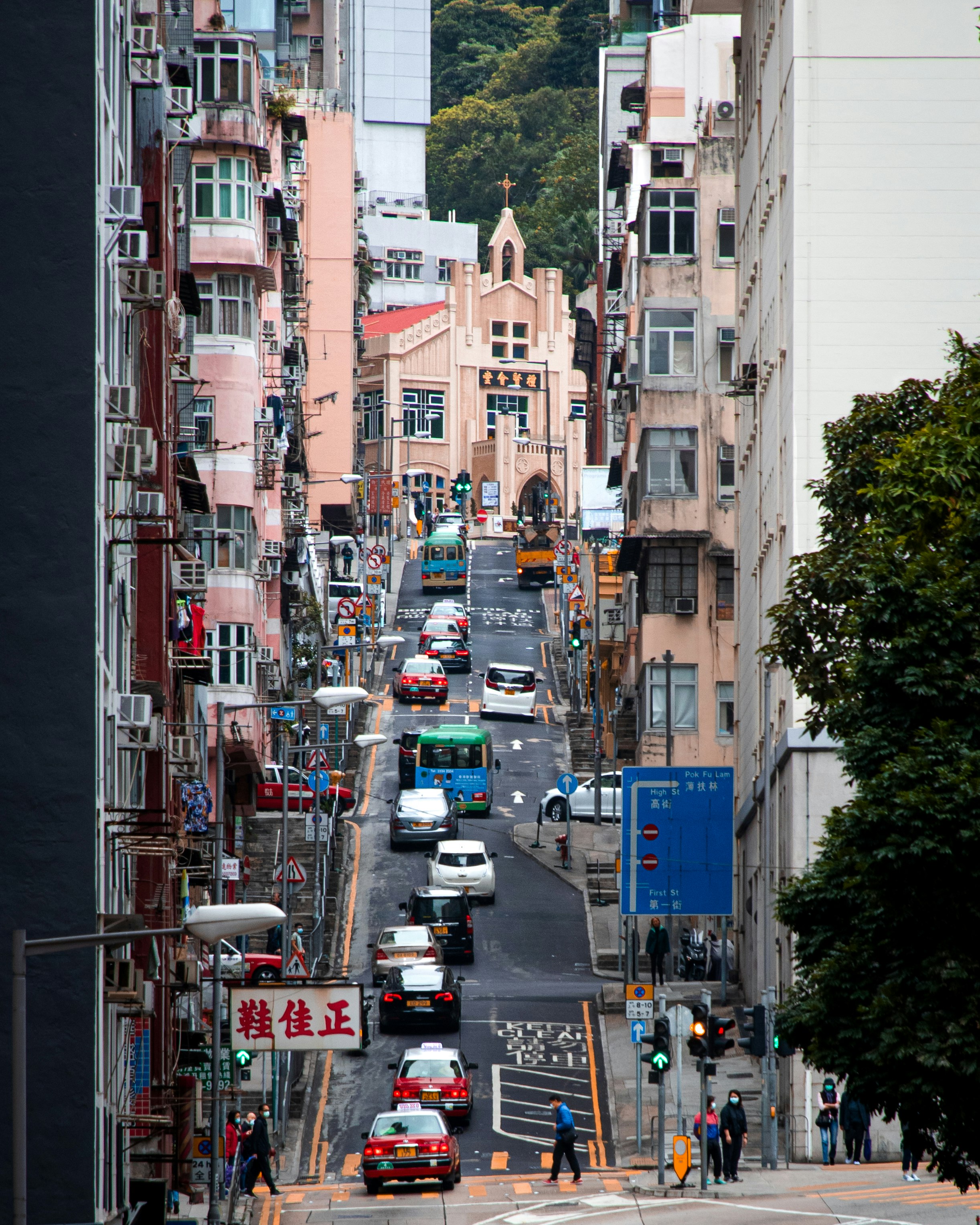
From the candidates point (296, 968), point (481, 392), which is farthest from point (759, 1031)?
point (481, 392)

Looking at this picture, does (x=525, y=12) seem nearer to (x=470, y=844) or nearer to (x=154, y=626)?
(x=470, y=844)

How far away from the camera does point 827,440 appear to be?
29547 mm

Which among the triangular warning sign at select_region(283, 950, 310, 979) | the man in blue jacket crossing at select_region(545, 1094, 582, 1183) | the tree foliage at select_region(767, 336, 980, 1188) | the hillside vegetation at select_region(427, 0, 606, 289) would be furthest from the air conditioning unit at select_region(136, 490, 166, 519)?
the hillside vegetation at select_region(427, 0, 606, 289)

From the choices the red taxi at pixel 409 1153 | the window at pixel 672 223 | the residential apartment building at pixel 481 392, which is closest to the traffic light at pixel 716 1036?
the red taxi at pixel 409 1153

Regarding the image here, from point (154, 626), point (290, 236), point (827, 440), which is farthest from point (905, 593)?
point (290, 236)

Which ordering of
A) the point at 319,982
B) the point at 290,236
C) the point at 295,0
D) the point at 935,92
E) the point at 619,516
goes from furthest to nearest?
the point at 295,0 < the point at 619,516 < the point at 290,236 < the point at 935,92 < the point at 319,982

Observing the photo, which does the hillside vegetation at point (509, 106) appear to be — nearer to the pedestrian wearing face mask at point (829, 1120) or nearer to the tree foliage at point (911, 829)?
the pedestrian wearing face mask at point (829, 1120)

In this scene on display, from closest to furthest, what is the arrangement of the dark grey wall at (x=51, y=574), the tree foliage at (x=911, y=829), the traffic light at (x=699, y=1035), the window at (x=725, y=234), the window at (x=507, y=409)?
the tree foliage at (x=911, y=829), the dark grey wall at (x=51, y=574), the traffic light at (x=699, y=1035), the window at (x=725, y=234), the window at (x=507, y=409)

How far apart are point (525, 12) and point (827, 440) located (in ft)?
539

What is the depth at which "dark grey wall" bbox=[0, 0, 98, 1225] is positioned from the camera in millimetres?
23516

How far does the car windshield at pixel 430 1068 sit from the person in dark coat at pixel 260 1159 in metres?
4.32

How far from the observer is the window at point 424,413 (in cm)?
14625

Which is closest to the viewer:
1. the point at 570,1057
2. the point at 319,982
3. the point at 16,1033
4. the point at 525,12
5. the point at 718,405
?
the point at 16,1033

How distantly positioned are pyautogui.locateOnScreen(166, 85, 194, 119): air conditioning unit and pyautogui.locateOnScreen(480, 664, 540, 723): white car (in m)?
46.0
